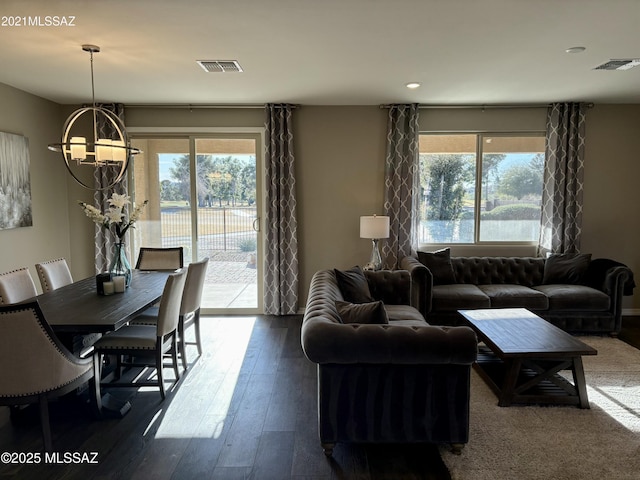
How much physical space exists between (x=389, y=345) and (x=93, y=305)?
2098 mm

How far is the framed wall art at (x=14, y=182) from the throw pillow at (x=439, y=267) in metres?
4.51

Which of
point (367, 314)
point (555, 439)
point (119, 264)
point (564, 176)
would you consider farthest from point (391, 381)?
point (564, 176)

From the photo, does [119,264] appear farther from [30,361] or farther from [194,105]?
[194,105]

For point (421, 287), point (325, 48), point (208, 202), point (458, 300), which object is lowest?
point (458, 300)

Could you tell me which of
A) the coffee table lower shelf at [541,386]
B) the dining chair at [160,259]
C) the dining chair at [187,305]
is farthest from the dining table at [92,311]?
the coffee table lower shelf at [541,386]

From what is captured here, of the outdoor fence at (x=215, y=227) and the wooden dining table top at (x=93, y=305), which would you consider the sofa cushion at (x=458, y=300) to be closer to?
the outdoor fence at (x=215, y=227)

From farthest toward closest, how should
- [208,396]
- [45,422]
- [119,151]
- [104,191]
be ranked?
[104,191] → [119,151] → [208,396] → [45,422]

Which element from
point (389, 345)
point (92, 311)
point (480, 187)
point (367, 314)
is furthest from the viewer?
point (480, 187)

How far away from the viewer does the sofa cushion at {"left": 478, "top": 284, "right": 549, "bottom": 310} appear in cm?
458

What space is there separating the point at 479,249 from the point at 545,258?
78 cm

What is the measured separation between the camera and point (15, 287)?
3.20 meters

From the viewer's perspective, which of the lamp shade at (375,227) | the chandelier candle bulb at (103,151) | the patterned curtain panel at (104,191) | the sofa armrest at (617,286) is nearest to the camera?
the chandelier candle bulb at (103,151)

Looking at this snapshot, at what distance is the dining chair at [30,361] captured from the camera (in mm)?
2234

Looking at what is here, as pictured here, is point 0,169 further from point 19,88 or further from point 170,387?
point 170,387
